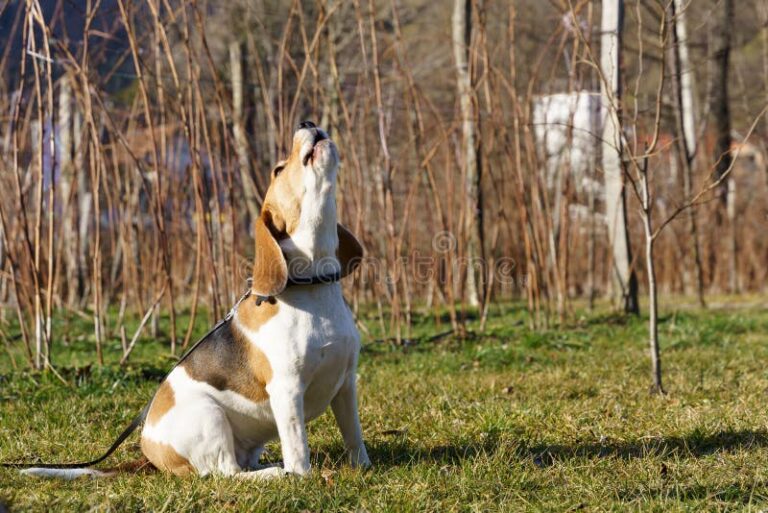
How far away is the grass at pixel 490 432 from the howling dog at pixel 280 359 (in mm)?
133

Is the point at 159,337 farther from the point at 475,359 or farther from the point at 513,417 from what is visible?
the point at 513,417

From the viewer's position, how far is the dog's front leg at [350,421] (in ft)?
9.76

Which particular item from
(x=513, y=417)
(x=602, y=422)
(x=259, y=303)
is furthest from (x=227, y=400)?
(x=602, y=422)

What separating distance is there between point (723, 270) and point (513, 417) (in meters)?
10.5

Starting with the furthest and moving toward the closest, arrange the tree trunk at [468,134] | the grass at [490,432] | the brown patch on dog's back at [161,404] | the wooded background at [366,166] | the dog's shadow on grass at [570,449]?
the tree trunk at [468,134], the wooded background at [366,166], the dog's shadow on grass at [570,449], the brown patch on dog's back at [161,404], the grass at [490,432]

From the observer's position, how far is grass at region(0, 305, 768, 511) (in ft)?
8.33

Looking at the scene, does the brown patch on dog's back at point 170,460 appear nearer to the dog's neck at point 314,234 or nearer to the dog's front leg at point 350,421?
the dog's front leg at point 350,421

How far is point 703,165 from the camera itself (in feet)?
42.4

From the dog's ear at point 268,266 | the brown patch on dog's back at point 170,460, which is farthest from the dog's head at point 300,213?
the brown patch on dog's back at point 170,460

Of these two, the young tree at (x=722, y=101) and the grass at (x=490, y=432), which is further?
the young tree at (x=722, y=101)

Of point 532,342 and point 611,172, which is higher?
point 611,172

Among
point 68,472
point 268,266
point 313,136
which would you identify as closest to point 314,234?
point 268,266

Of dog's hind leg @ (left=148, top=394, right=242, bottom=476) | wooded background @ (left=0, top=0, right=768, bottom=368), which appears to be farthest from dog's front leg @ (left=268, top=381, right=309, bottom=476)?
wooded background @ (left=0, top=0, right=768, bottom=368)

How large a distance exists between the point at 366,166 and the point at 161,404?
17.7ft
